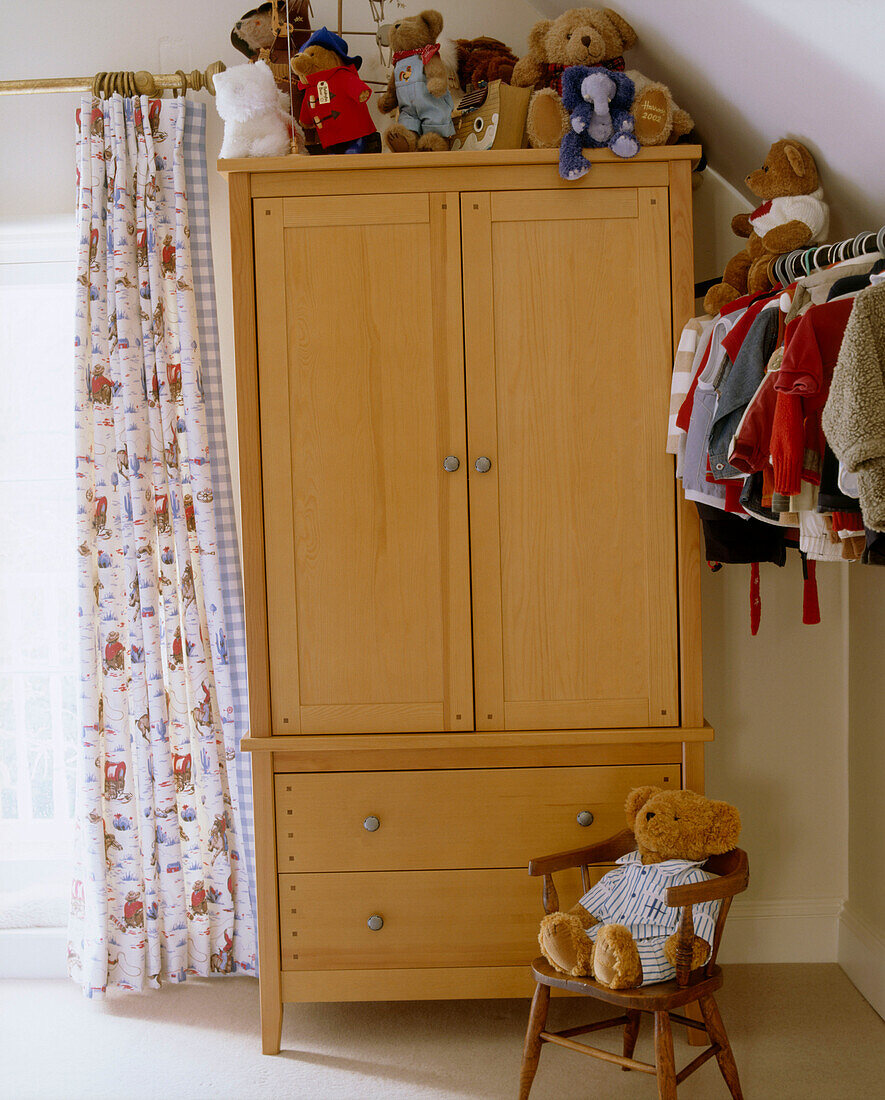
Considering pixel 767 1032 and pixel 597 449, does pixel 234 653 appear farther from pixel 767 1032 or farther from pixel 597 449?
pixel 767 1032

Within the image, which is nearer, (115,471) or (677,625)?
(677,625)

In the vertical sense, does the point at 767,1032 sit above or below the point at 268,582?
below

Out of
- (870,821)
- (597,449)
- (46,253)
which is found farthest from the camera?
(46,253)

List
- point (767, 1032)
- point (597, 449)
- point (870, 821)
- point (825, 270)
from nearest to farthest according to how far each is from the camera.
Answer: point (825, 270)
point (597, 449)
point (767, 1032)
point (870, 821)

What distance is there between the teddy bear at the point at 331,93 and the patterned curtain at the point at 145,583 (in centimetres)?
49

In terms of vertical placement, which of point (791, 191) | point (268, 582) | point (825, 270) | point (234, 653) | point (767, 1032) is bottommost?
point (767, 1032)

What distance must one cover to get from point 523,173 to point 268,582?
1056 millimetres

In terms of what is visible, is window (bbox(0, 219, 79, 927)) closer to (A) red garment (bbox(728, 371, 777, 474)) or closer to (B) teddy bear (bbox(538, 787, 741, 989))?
(B) teddy bear (bbox(538, 787, 741, 989))

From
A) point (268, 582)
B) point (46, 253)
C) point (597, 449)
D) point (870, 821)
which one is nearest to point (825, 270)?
point (597, 449)

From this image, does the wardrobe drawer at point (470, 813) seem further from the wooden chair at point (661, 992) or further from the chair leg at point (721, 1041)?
the chair leg at point (721, 1041)

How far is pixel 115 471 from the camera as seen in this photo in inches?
93.3

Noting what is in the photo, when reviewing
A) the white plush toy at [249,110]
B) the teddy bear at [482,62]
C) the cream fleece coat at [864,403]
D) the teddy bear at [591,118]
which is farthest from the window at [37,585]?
the cream fleece coat at [864,403]

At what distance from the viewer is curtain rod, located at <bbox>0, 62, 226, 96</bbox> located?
2.29m

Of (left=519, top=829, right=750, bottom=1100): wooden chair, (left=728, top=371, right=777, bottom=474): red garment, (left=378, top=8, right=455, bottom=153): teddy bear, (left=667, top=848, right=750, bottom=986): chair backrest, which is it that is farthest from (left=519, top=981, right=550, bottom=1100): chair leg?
(left=378, top=8, right=455, bottom=153): teddy bear
